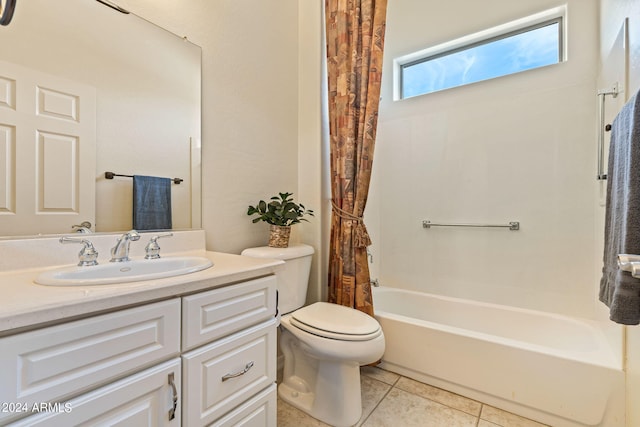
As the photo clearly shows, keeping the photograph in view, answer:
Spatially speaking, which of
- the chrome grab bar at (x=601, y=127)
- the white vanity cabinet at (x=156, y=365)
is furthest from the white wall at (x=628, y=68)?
the white vanity cabinet at (x=156, y=365)

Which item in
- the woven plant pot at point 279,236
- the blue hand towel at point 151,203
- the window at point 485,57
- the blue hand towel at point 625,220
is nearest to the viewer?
the blue hand towel at point 625,220

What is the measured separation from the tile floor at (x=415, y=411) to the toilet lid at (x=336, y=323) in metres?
0.47

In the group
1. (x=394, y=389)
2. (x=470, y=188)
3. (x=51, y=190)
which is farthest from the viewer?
(x=470, y=188)

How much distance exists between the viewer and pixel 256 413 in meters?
1.04

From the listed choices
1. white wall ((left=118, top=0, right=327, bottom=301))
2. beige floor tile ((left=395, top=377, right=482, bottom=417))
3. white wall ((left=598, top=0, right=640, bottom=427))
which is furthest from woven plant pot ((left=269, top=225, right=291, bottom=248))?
white wall ((left=598, top=0, right=640, bottom=427))

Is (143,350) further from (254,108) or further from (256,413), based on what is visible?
(254,108)

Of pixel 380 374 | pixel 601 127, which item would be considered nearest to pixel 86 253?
pixel 380 374

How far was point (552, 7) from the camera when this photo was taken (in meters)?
1.96

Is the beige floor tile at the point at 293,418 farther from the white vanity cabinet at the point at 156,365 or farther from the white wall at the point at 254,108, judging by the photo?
the white wall at the point at 254,108

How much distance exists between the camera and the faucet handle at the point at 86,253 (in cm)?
99

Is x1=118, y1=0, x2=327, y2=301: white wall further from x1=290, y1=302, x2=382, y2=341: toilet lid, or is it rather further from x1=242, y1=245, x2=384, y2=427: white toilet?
x1=290, y1=302, x2=382, y2=341: toilet lid

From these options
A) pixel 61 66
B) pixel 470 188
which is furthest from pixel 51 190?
pixel 470 188

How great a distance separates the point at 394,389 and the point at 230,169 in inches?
62.3

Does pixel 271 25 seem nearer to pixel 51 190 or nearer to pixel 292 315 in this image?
pixel 51 190
